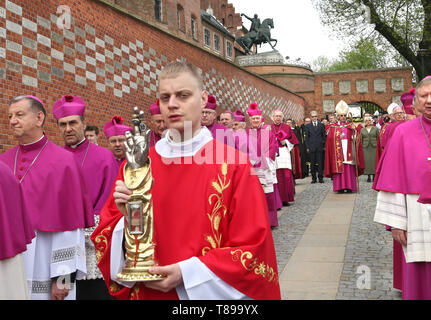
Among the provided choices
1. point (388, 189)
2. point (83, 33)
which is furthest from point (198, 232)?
point (83, 33)

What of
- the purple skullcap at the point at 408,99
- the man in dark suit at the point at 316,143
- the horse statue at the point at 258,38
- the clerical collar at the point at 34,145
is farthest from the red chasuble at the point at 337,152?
the horse statue at the point at 258,38

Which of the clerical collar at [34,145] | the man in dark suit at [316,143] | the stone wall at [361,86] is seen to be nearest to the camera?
the clerical collar at [34,145]

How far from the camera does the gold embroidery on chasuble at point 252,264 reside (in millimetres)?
2084

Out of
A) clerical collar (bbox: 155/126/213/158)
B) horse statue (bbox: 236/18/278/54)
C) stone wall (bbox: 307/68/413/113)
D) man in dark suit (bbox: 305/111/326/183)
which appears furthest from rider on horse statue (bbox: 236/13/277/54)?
clerical collar (bbox: 155/126/213/158)

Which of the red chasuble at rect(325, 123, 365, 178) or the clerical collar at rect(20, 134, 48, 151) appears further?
the red chasuble at rect(325, 123, 365, 178)

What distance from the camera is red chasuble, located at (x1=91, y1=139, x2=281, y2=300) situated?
6.93ft

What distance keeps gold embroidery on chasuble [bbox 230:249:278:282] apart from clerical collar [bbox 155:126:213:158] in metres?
0.57

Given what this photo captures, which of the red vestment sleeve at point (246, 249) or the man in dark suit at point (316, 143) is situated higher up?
the man in dark suit at point (316, 143)

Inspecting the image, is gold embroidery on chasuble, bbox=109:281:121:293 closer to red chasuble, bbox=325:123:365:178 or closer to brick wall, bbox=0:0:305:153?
brick wall, bbox=0:0:305:153

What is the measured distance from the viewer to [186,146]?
92.4 inches

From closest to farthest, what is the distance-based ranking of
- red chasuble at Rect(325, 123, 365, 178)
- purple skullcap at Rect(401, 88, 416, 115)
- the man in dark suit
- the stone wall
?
purple skullcap at Rect(401, 88, 416, 115), red chasuble at Rect(325, 123, 365, 178), the man in dark suit, the stone wall

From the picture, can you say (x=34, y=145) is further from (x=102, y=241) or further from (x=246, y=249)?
(x=246, y=249)

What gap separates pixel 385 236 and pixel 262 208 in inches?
238

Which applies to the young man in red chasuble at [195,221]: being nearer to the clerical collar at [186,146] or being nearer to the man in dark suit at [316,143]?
the clerical collar at [186,146]
